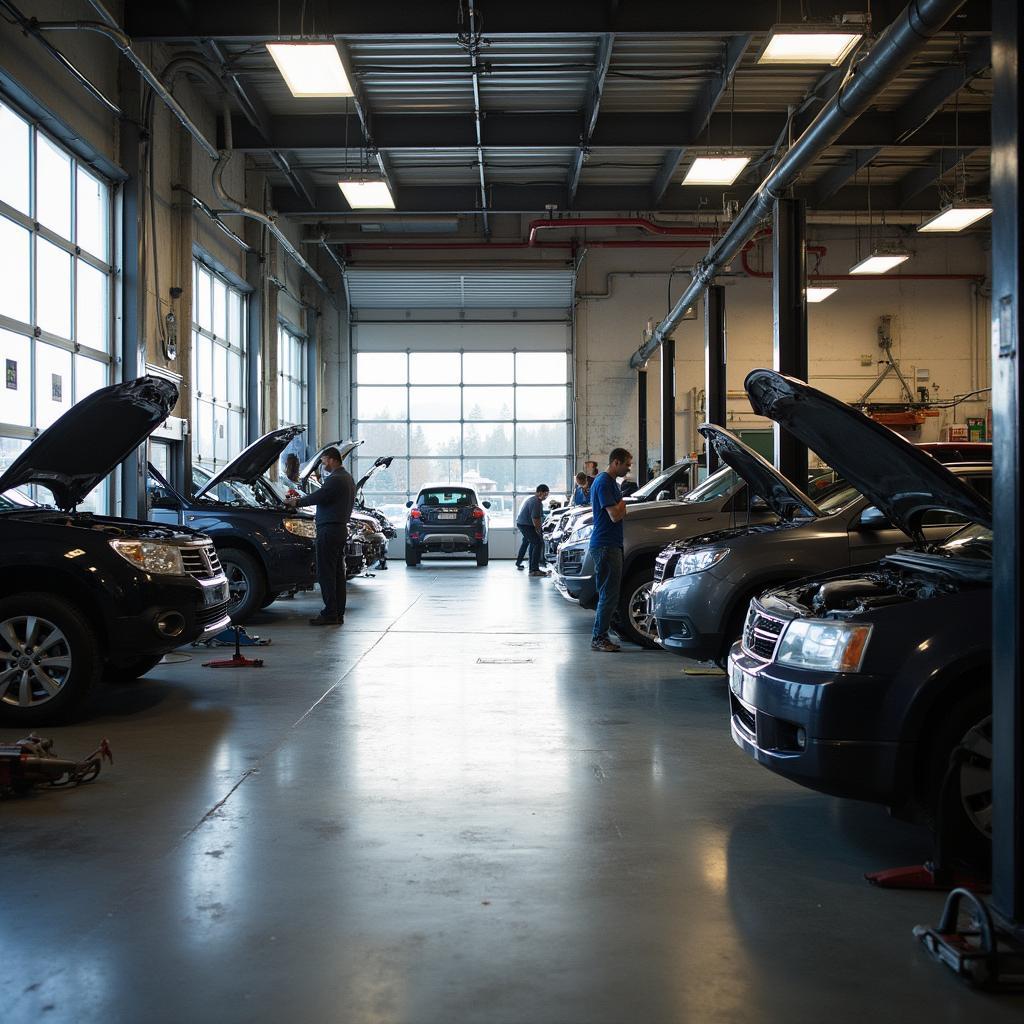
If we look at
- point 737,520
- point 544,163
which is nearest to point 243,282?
point 544,163

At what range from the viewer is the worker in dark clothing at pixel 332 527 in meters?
11.6

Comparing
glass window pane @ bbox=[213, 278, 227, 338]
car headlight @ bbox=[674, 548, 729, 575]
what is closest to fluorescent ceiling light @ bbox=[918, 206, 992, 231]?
car headlight @ bbox=[674, 548, 729, 575]

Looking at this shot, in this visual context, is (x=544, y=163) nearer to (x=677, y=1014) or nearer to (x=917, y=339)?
(x=917, y=339)

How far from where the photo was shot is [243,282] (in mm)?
19828

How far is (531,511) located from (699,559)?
538 inches

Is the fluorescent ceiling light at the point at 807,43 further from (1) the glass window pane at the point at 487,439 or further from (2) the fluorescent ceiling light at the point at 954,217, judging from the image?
(1) the glass window pane at the point at 487,439

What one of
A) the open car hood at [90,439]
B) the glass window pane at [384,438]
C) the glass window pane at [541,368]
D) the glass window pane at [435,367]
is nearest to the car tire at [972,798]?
the open car hood at [90,439]

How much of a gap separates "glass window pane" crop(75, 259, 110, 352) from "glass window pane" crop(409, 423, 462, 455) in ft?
46.8

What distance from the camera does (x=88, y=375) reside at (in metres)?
13.1

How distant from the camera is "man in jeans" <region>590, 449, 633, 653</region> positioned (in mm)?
9594

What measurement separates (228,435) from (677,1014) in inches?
691

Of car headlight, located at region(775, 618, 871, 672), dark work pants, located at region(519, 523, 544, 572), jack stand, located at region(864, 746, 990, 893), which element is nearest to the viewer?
jack stand, located at region(864, 746, 990, 893)

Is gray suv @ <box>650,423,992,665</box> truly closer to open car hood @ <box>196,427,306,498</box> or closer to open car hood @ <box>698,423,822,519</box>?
open car hood @ <box>698,423,822,519</box>

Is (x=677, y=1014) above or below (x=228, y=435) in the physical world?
below
